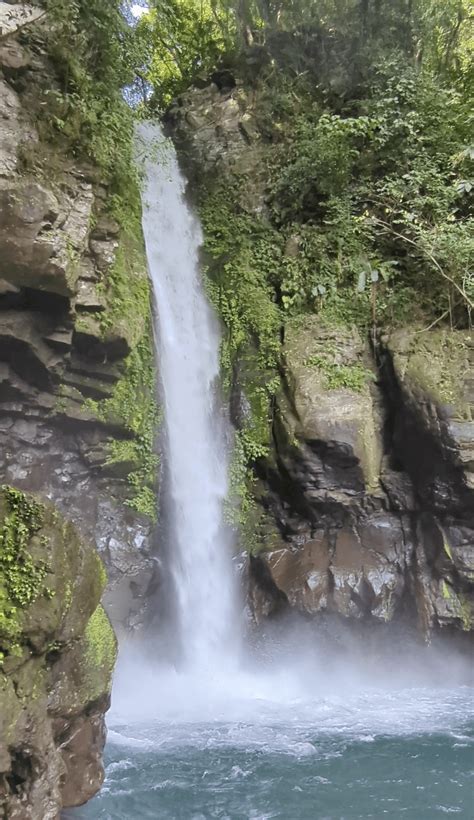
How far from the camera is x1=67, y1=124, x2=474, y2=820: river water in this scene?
553 centimetres

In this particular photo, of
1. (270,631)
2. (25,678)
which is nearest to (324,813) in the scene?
(25,678)

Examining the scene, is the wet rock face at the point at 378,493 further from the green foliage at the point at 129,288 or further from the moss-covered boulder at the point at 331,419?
the green foliage at the point at 129,288

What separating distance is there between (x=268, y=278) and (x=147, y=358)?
3.34m

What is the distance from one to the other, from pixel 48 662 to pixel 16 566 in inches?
31.5

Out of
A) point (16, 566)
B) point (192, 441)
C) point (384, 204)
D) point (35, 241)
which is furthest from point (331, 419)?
point (16, 566)

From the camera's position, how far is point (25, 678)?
163 inches

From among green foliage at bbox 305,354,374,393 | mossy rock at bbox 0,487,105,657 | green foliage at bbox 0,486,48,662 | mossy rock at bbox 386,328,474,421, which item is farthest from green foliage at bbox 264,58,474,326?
green foliage at bbox 0,486,48,662

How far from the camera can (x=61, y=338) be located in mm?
7152

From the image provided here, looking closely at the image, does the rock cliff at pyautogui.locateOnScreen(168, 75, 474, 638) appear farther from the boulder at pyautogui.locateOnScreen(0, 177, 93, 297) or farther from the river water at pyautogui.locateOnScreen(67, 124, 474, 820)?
the boulder at pyautogui.locateOnScreen(0, 177, 93, 297)

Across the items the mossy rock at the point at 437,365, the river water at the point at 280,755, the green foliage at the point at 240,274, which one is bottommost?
the river water at the point at 280,755

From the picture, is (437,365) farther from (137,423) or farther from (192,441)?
(137,423)

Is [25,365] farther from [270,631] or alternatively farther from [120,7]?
[120,7]

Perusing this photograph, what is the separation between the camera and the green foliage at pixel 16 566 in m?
4.09

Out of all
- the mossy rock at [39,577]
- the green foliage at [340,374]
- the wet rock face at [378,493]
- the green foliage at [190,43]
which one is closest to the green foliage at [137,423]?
the wet rock face at [378,493]
